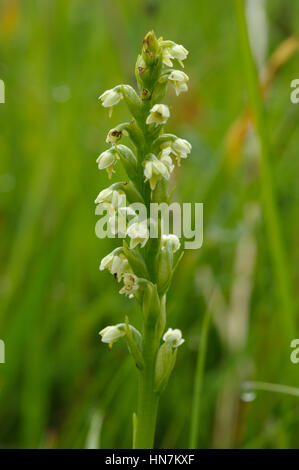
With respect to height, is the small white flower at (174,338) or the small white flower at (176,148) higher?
the small white flower at (176,148)

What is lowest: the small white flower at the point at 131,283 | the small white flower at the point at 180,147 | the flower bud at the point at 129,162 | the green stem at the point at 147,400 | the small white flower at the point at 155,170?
the green stem at the point at 147,400

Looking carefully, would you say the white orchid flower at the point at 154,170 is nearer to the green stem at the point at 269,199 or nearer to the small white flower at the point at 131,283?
the small white flower at the point at 131,283

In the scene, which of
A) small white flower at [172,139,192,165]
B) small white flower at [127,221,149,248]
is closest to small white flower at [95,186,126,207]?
small white flower at [127,221,149,248]

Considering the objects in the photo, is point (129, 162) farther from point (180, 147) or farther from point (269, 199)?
point (269, 199)

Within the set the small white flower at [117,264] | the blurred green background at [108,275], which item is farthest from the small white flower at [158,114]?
the blurred green background at [108,275]

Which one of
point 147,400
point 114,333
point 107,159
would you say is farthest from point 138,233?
point 147,400
